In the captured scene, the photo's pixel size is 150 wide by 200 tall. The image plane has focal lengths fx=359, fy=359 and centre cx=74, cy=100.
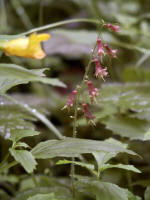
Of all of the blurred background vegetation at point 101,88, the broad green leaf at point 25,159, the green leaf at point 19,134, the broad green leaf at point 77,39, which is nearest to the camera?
the broad green leaf at point 25,159

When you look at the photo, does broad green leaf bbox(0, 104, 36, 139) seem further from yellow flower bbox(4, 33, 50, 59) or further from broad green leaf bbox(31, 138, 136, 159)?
yellow flower bbox(4, 33, 50, 59)

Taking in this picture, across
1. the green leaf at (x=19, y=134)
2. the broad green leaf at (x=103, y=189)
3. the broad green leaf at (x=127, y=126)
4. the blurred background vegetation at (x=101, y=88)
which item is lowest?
the broad green leaf at (x=103, y=189)

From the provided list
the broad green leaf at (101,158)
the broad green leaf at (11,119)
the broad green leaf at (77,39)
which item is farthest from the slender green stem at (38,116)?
the broad green leaf at (77,39)

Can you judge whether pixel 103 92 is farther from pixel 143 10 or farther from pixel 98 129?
pixel 143 10

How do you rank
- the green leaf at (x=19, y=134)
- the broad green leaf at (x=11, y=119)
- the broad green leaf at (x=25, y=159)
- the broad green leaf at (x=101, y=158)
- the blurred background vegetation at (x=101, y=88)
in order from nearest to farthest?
the broad green leaf at (x=25, y=159)
the green leaf at (x=19, y=134)
the broad green leaf at (x=101, y=158)
the broad green leaf at (x=11, y=119)
the blurred background vegetation at (x=101, y=88)

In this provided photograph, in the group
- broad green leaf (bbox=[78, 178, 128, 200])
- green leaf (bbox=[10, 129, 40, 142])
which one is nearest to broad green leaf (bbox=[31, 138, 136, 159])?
green leaf (bbox=[10, 129, 40, 142])

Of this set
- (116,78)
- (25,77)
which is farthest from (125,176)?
(116,78)

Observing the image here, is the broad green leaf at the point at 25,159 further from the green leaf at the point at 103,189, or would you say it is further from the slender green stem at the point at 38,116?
the slender green stem at the point at 38,116
